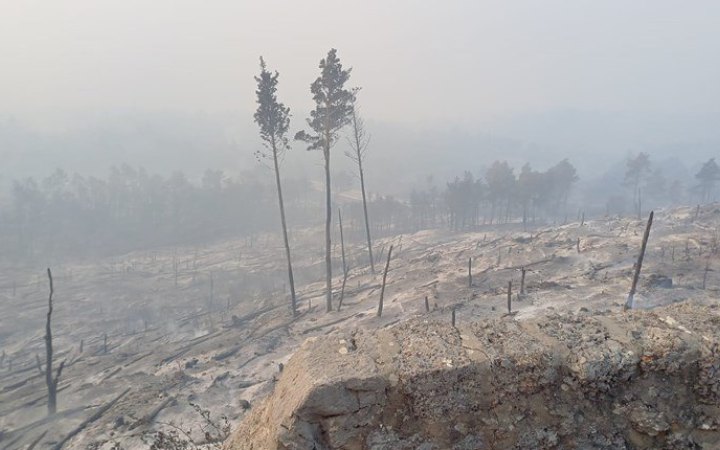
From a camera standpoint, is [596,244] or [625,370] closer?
[625,370]

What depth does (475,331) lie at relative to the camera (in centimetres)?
508

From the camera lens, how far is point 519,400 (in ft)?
13.9

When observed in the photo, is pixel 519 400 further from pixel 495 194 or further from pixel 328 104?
pixel 495 194

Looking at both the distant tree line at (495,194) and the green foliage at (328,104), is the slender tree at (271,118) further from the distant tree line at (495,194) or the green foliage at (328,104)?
the distant tree line at (495,194)

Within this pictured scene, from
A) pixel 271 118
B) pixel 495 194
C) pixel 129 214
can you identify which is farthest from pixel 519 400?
pixel 129 214

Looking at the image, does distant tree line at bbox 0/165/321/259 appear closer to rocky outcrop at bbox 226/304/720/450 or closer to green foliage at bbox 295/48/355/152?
green foliage at bbox 295/48/355/152

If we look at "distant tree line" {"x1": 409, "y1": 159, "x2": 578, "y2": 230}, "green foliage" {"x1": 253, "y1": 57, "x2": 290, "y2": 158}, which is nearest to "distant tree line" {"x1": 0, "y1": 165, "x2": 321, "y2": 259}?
"distant tree line" {"x1": 409, "y1": 159, "x2": 578, "y2": 230}

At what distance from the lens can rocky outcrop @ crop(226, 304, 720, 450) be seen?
4.14 m

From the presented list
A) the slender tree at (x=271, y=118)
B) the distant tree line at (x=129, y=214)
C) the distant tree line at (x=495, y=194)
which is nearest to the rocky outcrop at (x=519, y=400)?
the slender tree at (x=271, y=118)

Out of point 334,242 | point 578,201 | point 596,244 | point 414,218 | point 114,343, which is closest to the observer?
point 114,343

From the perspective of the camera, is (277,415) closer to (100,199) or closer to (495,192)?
(495,192)

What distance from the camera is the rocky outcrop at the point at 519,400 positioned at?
13.6 ft

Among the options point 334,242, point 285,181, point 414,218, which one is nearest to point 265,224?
point 285,181

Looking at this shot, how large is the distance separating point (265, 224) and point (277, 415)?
80.6 metres
